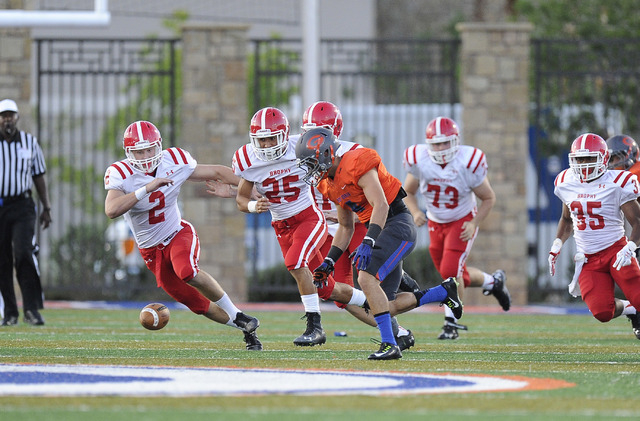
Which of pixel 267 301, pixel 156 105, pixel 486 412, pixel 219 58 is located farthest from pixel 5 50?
pixel 486 412

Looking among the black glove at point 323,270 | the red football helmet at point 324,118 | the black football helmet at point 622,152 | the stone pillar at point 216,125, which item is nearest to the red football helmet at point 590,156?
the black football helmet at point 622,152

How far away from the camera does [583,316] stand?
1318 centimetres

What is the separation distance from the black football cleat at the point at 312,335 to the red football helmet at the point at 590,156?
2203mm

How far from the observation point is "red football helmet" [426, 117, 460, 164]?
9789mm

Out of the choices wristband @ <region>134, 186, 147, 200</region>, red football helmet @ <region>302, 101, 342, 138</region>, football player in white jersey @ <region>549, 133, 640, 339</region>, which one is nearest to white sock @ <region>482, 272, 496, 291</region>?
football player in white jersey @ <region>549, 133, 640, 339</region>

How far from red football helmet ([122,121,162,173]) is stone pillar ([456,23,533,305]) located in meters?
7.46

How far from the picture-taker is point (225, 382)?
5695 mm

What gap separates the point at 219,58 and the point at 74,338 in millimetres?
6843

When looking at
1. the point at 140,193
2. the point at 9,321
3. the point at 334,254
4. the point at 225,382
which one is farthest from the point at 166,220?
the point at 9,321

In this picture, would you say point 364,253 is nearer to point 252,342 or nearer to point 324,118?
point 252,342

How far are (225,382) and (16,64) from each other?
1039 centimetres

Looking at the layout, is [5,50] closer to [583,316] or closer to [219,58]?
[219,58]

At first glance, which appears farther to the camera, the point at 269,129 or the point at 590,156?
the point at 590,156

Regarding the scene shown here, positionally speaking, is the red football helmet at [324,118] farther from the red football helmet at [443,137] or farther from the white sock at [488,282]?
the white sock at [488,282]
